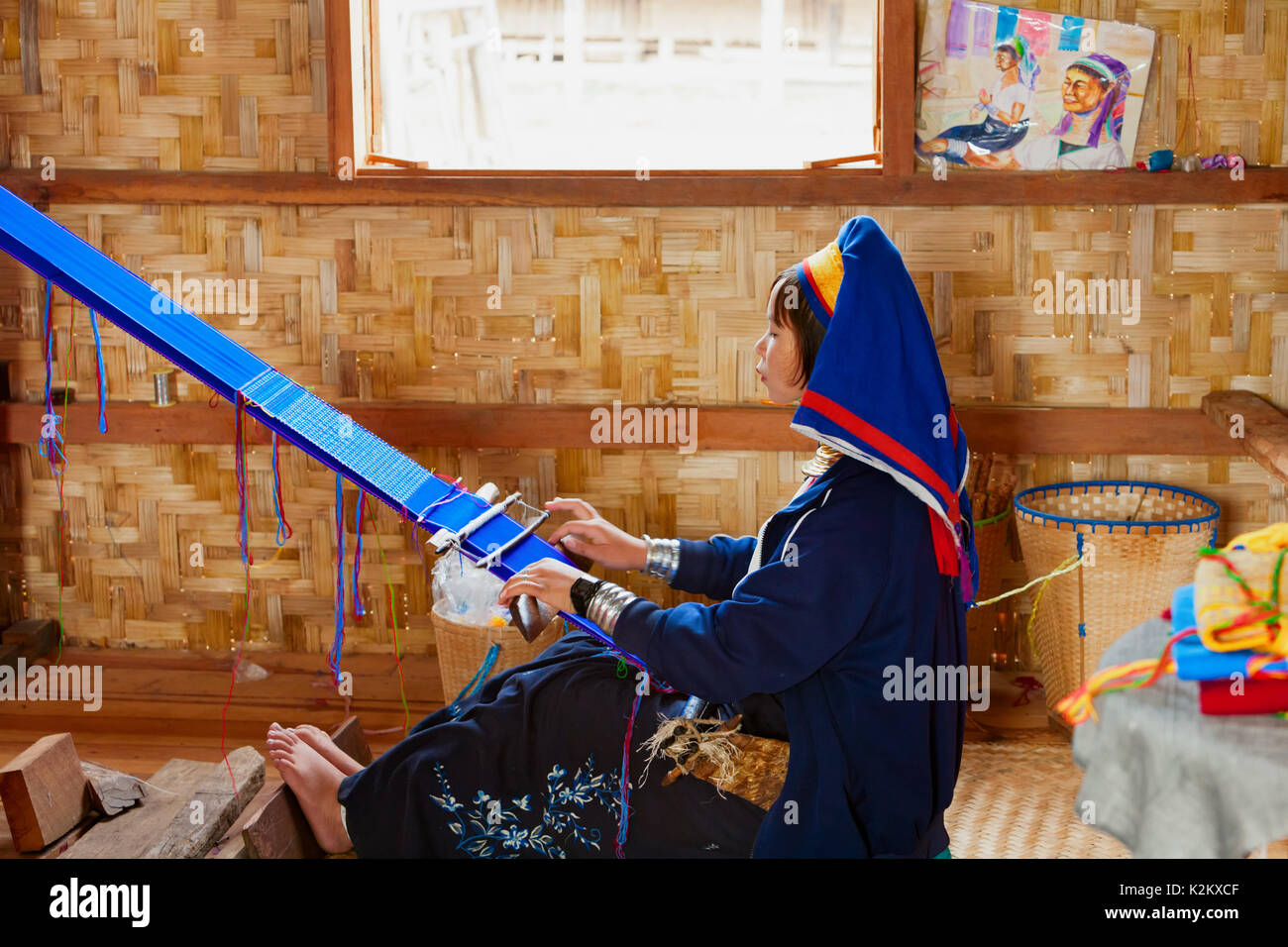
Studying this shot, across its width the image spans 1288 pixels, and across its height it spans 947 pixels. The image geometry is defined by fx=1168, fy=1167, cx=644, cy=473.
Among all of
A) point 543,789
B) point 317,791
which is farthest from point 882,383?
point 317,791

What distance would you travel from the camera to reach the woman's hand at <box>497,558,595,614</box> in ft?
6.47

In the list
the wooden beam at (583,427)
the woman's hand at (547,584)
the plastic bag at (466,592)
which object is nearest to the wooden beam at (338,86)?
the wooden beam at (583,427)

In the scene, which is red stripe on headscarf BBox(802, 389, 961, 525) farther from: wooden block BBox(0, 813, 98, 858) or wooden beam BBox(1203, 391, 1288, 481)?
wooden block BBox(0, 813, 98, 858)

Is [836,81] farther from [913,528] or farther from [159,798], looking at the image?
[159,798]

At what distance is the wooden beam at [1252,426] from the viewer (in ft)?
9.69

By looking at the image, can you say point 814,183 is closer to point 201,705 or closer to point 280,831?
point 280,831

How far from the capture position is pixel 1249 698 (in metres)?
1.20

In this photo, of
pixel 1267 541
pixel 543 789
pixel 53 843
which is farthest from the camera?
pixel 53 843

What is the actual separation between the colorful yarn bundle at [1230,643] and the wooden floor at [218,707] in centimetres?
191

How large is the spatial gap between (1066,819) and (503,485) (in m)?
1.81

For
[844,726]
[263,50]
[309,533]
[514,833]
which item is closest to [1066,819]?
[844,726]

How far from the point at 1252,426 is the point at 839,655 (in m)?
1.90

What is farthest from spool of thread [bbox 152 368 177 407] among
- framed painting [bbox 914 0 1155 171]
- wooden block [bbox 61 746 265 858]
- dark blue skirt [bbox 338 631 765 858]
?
framed painting [bbox 914 0 1155 171]

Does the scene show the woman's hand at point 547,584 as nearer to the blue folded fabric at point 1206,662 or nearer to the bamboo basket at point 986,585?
the blue folded fabric at point 1206,662
